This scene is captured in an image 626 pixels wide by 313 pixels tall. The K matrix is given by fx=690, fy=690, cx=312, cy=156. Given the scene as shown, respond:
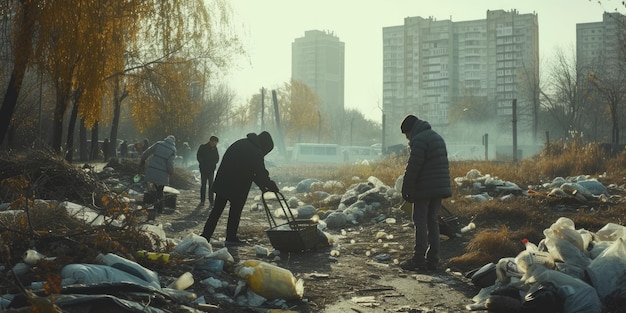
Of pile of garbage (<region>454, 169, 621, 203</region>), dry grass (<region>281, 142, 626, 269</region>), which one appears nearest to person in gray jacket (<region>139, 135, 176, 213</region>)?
dry grass (<region>281, 142, 626, 269</region>)

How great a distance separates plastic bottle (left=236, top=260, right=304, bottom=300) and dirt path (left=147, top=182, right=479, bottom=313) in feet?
0.44

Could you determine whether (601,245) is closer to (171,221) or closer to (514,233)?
(514,233)

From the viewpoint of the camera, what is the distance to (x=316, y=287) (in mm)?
6949

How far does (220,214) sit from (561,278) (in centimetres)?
490

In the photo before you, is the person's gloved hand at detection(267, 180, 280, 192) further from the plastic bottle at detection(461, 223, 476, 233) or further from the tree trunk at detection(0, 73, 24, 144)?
the tree trunk at detection(0, 73, 24, 144)

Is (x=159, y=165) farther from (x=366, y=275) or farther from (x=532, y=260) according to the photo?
(x=532, y=260)

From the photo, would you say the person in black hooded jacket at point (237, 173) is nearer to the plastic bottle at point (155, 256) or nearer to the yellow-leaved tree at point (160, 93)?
the plastic bottle at point (155, 256)

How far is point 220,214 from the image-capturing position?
923cm

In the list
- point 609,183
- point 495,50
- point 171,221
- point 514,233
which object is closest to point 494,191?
point 609,183

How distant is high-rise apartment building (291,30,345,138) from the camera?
7042 inches

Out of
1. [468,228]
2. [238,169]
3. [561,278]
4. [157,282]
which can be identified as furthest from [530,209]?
[157,282]

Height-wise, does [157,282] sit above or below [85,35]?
below

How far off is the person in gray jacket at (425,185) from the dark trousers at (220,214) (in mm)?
2566

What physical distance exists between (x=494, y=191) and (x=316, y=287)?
331 inches
